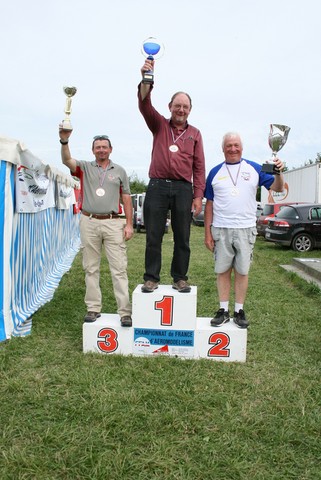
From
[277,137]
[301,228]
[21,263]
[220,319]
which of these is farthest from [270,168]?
[301,228]

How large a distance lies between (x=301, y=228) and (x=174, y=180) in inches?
392

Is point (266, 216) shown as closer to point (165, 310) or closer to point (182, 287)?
point (182, 287)

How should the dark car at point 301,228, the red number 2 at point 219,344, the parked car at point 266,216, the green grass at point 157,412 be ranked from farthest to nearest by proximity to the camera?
the parked car at point 266,216, the dark car at point 301,228, the red number 2 at point 219,344, the green grass at point 157,412

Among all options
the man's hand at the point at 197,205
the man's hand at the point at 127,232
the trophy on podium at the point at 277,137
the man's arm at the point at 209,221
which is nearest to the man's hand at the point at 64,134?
the man's hand at the point at 127,232

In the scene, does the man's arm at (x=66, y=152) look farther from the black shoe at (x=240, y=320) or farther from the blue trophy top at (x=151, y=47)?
the black shoe at (x=240, y=320)

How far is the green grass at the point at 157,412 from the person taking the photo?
2.35 m

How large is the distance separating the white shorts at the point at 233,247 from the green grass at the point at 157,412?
0.85 m

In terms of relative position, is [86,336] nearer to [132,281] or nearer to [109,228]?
[109,228]

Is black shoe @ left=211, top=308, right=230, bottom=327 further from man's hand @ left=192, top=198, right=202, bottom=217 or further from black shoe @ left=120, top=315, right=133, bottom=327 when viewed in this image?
man's hand @ left=192, top=198, right=202, bottom=217

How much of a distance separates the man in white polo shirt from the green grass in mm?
673

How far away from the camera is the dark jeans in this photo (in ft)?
12.9

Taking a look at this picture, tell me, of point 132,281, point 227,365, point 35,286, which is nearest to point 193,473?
point 227,365

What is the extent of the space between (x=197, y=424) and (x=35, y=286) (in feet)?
11.7

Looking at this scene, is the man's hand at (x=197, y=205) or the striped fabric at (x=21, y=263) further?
the striped fabric at (x=21, y=263)
